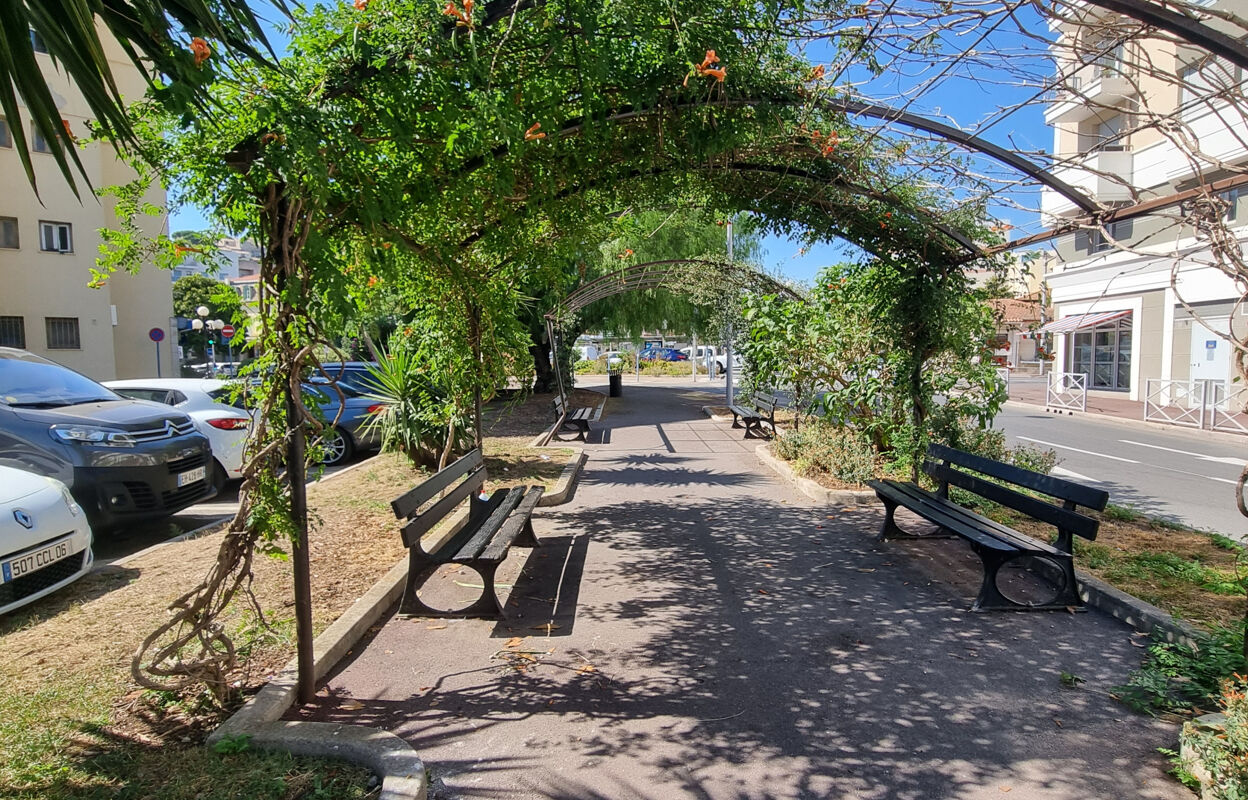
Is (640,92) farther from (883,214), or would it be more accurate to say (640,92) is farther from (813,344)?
(813,344)

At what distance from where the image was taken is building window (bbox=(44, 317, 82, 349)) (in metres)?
22.8

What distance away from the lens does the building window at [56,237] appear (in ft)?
74.7

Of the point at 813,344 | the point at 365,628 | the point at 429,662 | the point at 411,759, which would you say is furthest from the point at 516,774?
the point at 813,344

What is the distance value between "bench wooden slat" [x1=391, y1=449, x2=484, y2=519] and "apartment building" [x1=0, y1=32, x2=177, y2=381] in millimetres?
19035

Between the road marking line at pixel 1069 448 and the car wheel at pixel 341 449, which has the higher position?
the car wheel at pixel 341 449

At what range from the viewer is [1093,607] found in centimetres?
509

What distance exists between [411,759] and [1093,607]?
14.7 feet

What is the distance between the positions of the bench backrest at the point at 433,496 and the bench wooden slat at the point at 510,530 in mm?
398

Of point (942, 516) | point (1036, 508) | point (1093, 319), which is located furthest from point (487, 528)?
point (1093, 319)

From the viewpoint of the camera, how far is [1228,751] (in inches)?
110

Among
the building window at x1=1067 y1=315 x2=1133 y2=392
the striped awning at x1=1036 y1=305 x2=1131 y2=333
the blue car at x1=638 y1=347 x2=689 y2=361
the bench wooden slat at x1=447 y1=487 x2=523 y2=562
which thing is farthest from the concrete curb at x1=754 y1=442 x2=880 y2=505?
the blue car at x1=638 y1=347 x2=689 y2=361

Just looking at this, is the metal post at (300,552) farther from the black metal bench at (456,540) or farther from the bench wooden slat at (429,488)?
the bench wooden slat at (429,488)

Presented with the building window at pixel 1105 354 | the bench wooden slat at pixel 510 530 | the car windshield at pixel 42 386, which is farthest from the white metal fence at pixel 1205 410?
the car windshield at pixel 42 386

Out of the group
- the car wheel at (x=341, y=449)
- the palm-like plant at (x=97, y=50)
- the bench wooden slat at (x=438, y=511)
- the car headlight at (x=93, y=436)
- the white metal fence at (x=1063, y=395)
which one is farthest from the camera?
the white metal fence at (x=1063, y=395)
